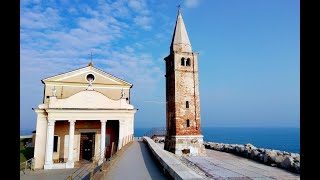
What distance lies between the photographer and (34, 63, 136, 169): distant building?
21875 mm

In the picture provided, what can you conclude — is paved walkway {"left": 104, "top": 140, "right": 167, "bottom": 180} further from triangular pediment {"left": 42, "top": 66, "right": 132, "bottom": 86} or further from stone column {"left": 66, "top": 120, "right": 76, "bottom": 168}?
triangular pediment {"left": 42, "top": 66, "right": 132, "bottom": 86}

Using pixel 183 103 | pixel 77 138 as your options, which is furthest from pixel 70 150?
pixel 183 103

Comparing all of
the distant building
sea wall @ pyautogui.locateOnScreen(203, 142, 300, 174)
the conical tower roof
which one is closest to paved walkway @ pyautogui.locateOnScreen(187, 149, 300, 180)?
sea wall @ pyautogui.locateOnScreen(203, 142, 300, 174)

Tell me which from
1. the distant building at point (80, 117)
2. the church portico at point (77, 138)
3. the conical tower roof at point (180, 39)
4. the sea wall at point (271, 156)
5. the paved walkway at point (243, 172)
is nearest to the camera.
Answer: the paved walkway at point (243, 172)

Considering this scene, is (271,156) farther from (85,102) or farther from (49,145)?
(49,145)

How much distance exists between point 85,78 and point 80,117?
457 cm

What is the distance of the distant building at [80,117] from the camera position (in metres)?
21.9

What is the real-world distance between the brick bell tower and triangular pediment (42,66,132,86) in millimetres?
5165

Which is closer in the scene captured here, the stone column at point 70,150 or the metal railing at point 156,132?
the stone column at point 70,150

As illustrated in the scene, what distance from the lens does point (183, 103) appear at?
2530 centimetres

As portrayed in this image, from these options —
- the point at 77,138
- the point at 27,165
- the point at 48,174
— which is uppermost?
the point at 77,138

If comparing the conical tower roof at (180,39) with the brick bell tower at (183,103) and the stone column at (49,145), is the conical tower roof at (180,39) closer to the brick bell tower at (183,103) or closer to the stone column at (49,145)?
the brick bell tower at (183,103)

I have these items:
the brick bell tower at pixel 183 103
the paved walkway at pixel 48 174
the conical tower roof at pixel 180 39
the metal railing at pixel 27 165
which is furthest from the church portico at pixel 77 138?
the conical tower roof at pixel 180 39
